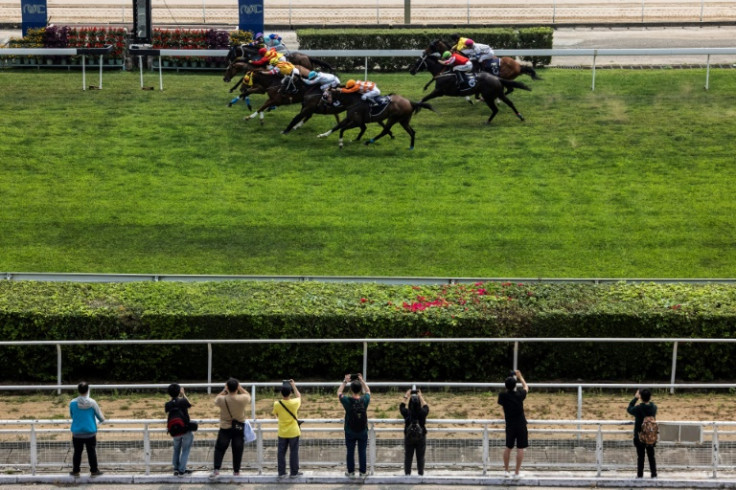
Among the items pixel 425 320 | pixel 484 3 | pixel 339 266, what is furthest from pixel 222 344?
pixel 484 3

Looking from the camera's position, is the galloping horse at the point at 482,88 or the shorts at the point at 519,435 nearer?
the shorts at the point at 519,435

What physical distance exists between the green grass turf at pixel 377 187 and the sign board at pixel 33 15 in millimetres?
3346

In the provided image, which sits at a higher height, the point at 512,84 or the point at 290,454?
the point at 512,84

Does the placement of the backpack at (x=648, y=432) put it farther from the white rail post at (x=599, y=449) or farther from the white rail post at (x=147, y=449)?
the white rail post at (x=147, y=449)

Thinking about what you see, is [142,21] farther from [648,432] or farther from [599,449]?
[648,432]

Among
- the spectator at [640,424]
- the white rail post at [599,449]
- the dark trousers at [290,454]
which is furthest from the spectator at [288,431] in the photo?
the spectator at [640,424]

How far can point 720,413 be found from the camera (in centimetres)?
1412

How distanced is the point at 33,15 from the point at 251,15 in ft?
17.4

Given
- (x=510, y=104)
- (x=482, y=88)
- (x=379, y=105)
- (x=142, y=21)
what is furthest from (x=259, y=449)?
(x=142, y=21)

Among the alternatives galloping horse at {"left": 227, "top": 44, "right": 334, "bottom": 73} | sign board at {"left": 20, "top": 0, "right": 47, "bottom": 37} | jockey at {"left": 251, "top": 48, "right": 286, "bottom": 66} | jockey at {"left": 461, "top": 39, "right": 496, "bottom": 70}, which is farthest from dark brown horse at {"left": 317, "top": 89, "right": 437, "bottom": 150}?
sign board at {"left": 20, "top": 0, "right": 47, "bottom": 37}

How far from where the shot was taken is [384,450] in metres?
12.8

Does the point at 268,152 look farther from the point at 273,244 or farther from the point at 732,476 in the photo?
the point at 732,476

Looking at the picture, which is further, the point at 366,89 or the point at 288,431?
the point at 366,89

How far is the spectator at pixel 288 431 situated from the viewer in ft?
39.4
